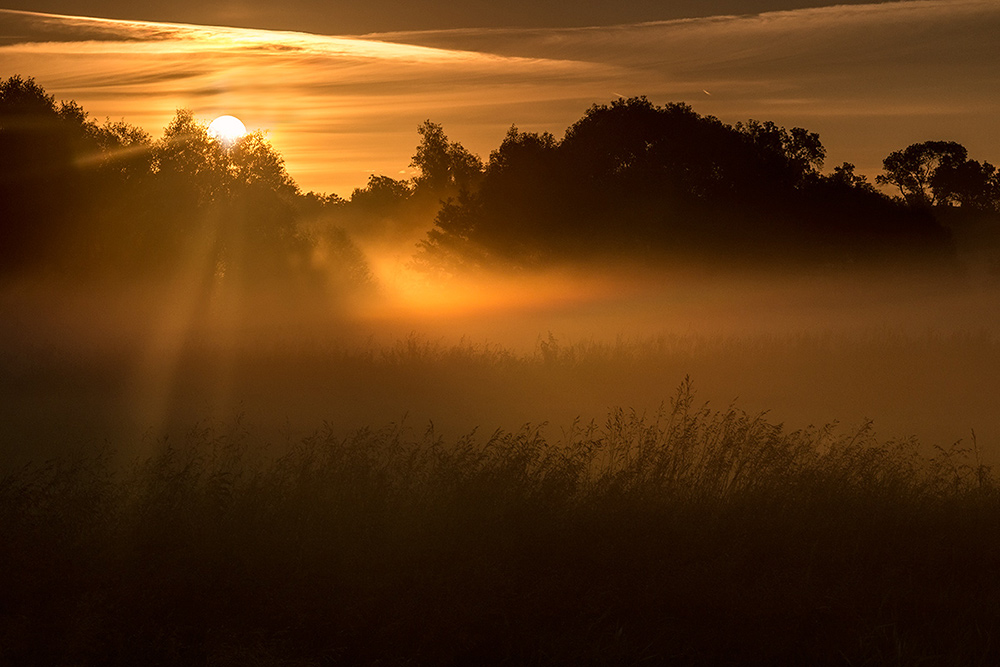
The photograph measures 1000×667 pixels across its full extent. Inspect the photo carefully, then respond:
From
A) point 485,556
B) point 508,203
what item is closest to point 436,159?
point 508,203

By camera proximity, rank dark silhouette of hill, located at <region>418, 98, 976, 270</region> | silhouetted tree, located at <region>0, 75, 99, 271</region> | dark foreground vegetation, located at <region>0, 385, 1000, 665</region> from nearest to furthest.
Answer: dark foreground vegetation, located at <region>0, 385, 1000, 665</region>, silhouetted tree, located at <region>0, 75, 99, 271</region>, dark silhouette of hill, located at <region>418, 98, 976, 270</region>

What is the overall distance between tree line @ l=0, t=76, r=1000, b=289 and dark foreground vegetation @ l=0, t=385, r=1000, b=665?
23.9 meters

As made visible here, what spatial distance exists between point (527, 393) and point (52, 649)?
12.4 metres

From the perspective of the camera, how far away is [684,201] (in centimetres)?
3778

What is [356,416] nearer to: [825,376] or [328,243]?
[825,376]

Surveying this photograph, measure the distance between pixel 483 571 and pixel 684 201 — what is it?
3240cm

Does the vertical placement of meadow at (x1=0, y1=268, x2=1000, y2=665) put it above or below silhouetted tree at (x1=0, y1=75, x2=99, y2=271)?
below

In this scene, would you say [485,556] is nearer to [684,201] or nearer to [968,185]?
[684,201]

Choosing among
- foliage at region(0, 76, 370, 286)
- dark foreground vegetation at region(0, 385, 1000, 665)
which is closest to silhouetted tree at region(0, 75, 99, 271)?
foliage at region(0, 76, 370, 286)

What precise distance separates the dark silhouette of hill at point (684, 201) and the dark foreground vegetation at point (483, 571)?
29.2 m

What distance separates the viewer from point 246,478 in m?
9.92

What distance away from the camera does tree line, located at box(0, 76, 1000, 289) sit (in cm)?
3034

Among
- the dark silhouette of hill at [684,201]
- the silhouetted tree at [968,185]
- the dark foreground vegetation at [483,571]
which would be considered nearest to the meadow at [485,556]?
the dark foreground vegetation at [483,571]

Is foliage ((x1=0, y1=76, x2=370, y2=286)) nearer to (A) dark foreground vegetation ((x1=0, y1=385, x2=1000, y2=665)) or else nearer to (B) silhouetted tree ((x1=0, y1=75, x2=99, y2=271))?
(B) silhouetted tree ((x1=0, y1=75, x2=99, y2=271))
